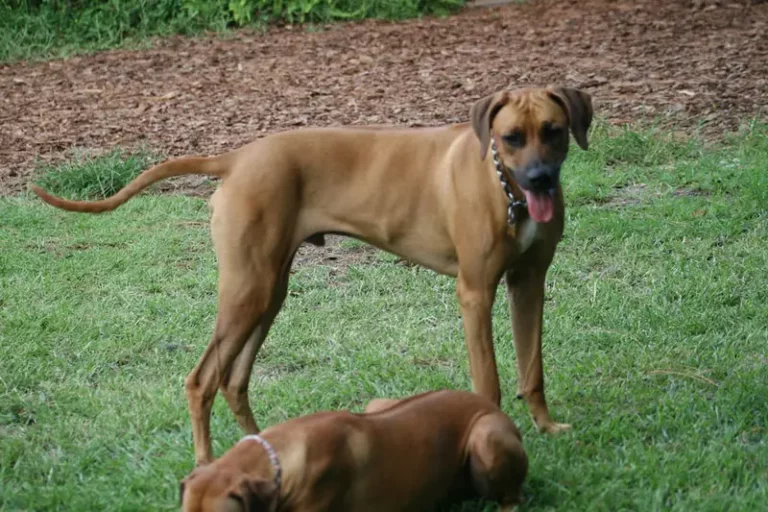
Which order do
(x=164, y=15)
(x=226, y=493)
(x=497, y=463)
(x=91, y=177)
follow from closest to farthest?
(x=226, y=493), (x=497, y=463), (x=91, y=177), (x=164, y=15)

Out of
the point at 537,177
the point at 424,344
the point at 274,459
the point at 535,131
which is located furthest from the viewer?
the point at 424,344

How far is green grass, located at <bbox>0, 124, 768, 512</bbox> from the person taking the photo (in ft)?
15.8

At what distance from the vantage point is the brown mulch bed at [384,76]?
10.7 m

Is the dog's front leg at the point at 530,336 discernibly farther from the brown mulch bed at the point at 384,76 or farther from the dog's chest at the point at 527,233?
the brown mulch bed at the point at 384,76

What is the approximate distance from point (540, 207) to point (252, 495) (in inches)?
69.5

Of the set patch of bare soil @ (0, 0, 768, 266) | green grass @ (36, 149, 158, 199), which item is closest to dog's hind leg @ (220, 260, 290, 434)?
green grass @ (36, 149, 158, 199)

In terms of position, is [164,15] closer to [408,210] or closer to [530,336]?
[408,210]

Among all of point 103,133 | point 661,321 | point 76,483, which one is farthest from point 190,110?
point 76,483

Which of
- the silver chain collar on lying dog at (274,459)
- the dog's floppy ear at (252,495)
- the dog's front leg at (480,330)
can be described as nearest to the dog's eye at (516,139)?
the dog's front leg at (480,330)

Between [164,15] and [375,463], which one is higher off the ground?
[375,463]

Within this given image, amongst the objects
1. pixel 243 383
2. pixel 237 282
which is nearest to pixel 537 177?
pixel 237 282

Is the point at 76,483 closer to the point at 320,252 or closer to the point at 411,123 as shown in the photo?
the point at 320,252

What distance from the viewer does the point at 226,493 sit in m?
3.82

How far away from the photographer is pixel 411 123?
10.5m
